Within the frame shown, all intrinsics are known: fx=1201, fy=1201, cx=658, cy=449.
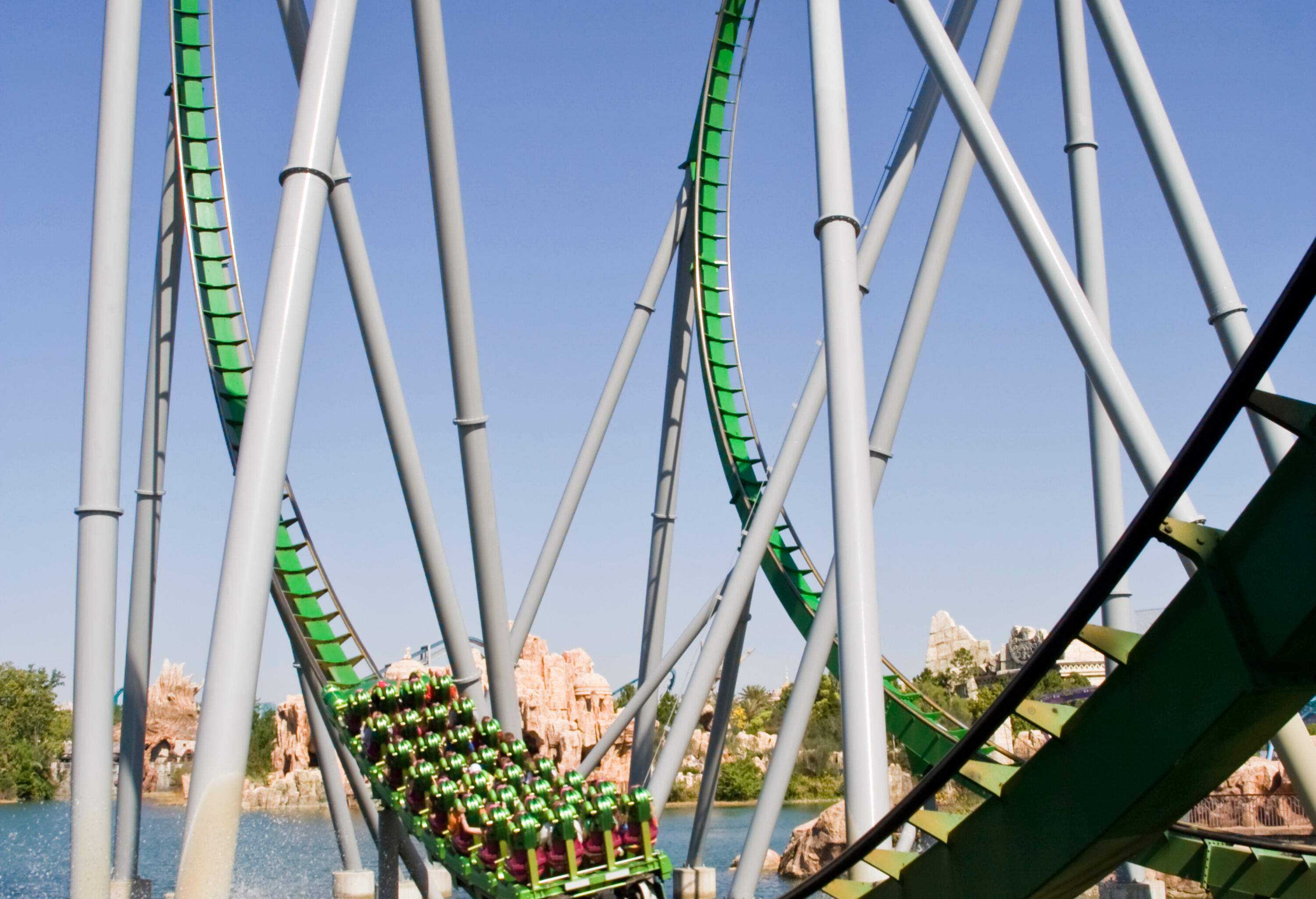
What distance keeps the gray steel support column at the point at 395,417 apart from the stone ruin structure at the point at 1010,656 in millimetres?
25914

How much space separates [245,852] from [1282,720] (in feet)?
61.8

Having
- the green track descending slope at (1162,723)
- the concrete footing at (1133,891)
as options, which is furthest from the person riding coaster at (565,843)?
the concrete footing at (1133,891)

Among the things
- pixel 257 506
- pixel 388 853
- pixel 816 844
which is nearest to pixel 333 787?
pixel 388 853

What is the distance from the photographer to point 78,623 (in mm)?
5027

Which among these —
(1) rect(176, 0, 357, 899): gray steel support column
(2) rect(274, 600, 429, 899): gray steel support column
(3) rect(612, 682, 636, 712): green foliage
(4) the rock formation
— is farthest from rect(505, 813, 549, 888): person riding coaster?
(3) rect(612, 682, 636, 712): green foliage

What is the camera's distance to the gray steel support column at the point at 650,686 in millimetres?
8070

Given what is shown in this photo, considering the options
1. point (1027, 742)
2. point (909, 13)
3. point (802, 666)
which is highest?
point (909, 13)

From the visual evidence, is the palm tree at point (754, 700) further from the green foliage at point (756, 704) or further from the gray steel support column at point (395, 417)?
the gray steel support column at point (395, 417)

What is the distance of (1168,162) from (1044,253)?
139cm

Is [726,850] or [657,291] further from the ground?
[657,291]

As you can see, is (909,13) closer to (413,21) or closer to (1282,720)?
(413,21)

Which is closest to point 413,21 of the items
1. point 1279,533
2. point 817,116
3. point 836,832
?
point 817,116

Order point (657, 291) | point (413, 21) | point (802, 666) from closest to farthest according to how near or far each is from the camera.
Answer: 1. point (413, 21)
2. point (802, 666)
3. point (657, 291)

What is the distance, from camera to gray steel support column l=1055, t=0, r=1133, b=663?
6.62 m
